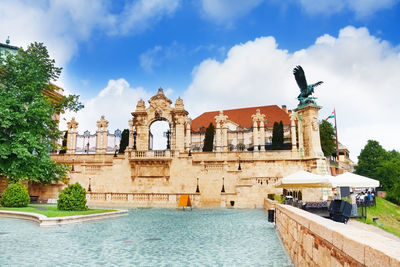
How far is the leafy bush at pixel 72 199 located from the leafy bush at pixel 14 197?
12.5 feet

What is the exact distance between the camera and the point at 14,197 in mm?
19125

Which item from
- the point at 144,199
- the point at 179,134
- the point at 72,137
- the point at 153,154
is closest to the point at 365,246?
the point at 144,199

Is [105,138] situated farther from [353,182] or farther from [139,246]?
[353,182]

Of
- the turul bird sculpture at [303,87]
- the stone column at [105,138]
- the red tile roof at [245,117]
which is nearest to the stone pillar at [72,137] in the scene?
the stone column at [105,138]

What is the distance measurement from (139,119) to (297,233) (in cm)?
3011

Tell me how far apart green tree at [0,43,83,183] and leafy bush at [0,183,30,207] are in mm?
1326

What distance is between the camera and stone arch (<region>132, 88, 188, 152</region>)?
34000 mm

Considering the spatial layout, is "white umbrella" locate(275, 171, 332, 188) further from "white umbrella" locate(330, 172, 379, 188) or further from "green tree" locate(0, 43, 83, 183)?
"green tree" locate(0, 43, 83, 183)

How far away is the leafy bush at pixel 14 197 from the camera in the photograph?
62.6ft

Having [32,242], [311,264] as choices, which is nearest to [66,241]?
[32,242]

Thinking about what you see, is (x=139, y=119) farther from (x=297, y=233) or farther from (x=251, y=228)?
(x=297, y=233)

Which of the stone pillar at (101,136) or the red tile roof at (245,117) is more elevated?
the red tile roof at (245,117)

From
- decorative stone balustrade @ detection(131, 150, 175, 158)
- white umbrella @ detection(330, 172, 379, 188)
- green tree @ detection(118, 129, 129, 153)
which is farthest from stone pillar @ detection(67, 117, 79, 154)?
white umbrella @ detection(330, 172, 379, 188)

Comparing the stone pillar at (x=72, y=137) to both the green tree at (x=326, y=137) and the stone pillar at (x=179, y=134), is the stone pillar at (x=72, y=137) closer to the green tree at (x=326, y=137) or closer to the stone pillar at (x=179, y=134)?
the stone pillar at (x=179, y=134)
